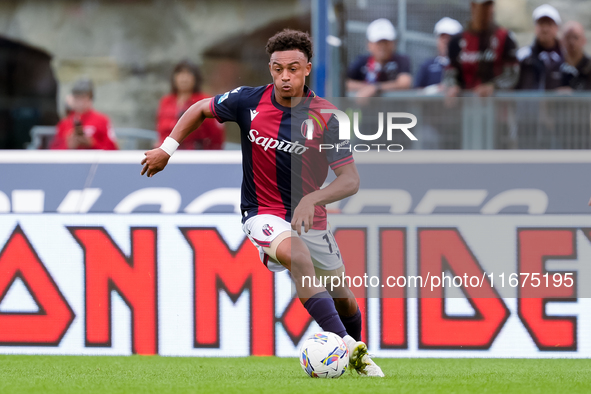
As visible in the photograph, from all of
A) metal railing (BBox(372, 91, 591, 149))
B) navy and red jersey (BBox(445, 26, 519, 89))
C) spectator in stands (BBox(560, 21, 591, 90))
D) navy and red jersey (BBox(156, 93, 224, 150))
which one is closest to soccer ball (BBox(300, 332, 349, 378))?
metal railing (BBox(372, 91, 591, 149))

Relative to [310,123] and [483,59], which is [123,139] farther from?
[310,123]

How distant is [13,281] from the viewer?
5.93m

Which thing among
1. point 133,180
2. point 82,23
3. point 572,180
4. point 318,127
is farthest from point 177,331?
point 82,23

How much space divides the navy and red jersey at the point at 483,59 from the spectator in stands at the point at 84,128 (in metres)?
2.73

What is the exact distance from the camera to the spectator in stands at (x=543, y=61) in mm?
6781

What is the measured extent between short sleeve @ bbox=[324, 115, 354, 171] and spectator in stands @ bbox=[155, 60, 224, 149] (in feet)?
7.53

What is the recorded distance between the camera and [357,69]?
690 cm

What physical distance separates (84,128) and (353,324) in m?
3.31

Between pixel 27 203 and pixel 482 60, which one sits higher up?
pixel 482 60

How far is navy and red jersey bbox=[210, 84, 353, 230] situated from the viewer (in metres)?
4.51

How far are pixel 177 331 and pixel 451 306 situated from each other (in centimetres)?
180

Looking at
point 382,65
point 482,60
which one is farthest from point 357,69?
point 482,60

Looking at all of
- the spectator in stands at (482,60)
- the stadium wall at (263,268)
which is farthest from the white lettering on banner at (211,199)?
the spectator in stands at (482,60)

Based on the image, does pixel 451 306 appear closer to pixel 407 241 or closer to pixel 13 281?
pixel 407 241
